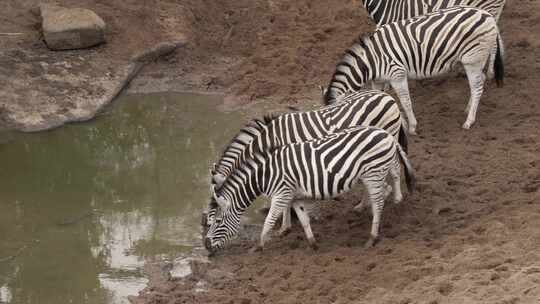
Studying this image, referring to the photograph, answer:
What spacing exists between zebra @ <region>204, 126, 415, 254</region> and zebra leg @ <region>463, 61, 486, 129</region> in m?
2.32

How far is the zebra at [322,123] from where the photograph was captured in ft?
33.8

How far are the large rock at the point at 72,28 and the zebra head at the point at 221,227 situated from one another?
5.47m

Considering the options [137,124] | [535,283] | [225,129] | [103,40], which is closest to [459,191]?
[535,283]

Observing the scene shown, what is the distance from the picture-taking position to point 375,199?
31.4 ft

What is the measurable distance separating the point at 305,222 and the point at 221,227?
969 mm

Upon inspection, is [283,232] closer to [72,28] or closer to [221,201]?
[221,201]

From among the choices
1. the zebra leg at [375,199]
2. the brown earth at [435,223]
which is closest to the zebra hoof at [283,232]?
the brown earth at [435,223]

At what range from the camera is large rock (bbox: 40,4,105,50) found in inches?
567

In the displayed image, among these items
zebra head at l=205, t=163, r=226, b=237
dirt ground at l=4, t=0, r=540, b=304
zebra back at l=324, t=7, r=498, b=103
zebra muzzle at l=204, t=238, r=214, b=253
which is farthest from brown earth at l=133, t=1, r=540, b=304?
zebra back at l=324, t=7, r=498, b=103

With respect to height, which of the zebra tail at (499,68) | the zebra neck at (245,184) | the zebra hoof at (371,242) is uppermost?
the zebra tail at (499,68)

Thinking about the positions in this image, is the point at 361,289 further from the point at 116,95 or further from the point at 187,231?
the point at 116,95

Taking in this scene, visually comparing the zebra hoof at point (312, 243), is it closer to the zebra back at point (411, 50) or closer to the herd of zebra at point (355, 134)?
the herd of zebra at point (355, 134)

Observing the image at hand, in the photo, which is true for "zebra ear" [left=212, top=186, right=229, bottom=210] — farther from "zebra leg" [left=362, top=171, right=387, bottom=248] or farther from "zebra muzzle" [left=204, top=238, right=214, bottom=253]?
"zebra leg" [left=362, top=171, right=387, bottom=248]

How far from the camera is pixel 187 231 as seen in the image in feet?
35.3
